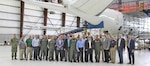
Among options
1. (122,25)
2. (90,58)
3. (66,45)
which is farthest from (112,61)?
(122,25)

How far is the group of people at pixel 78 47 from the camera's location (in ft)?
43.4

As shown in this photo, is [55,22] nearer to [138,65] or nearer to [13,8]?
[13,8]

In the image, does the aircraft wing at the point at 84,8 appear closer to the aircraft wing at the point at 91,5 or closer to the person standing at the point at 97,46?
the aircraft wing at the point at 91,5

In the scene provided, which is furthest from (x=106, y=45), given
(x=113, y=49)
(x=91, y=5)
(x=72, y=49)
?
(x=91, y=5)

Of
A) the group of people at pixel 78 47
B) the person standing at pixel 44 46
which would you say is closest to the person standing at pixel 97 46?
the group of people at pixel 78 47

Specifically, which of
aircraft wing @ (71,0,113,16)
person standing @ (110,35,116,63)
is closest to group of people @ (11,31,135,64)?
person standing @ (110,35,116,63)

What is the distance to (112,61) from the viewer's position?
44.0 feet

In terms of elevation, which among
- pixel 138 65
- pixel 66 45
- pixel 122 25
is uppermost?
pixel 122 25

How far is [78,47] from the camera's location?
13.4 metres

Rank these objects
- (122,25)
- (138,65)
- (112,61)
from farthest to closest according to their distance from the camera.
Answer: (122,25)
(112,61)
(138,65)

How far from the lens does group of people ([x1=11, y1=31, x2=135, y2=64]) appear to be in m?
13.2

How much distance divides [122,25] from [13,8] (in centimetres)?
A: 2167

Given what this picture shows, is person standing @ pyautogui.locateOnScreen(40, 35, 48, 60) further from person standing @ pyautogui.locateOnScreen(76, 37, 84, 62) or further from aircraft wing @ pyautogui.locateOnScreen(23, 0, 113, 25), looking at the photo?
aircraft wing @ pyautogui.locateOnScreen(23, 0, 113, 25)

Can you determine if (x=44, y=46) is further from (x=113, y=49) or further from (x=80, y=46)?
(x=113, y=49)
